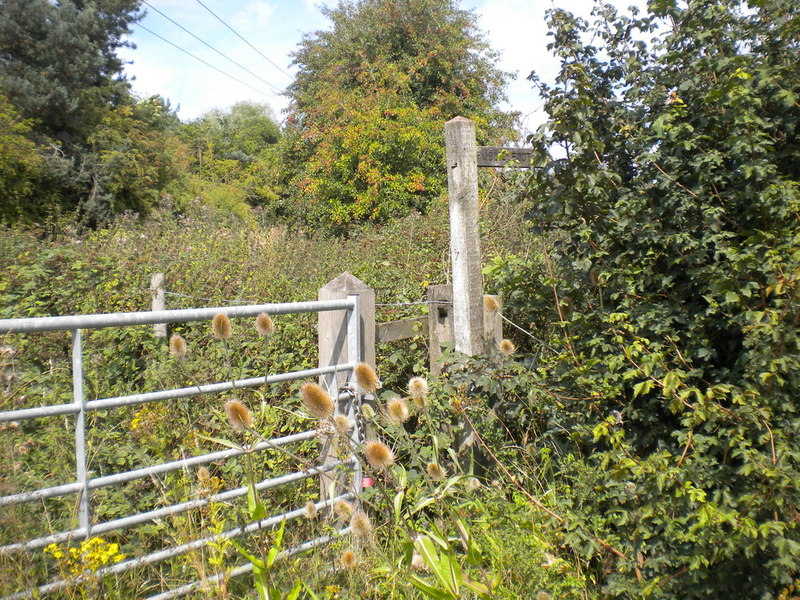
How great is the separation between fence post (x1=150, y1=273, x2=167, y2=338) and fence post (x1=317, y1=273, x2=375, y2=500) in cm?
197

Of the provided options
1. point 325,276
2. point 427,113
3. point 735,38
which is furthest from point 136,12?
point 735,38

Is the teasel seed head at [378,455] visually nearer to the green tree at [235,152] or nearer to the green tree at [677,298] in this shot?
the green tree at [677,298]

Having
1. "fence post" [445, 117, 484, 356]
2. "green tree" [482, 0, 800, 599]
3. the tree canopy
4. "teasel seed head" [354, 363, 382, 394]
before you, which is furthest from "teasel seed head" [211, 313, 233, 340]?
the tree canopy

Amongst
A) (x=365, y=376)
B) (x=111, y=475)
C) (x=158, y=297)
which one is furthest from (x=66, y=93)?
(x=365, y=376)

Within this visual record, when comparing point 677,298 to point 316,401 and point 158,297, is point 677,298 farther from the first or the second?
point 158,297

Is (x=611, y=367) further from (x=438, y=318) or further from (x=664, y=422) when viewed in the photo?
(x=438, y=318)

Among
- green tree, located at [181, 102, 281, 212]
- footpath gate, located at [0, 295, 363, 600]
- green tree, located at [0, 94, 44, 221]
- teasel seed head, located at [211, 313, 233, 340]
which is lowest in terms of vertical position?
footpath gate, located at [0, 295, 363, 600]

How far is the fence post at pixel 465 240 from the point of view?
3656mm

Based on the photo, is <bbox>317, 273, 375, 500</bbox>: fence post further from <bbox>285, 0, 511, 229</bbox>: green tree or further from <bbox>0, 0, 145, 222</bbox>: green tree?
<bbox>0, 0, 145, 222</bbox>: green tree

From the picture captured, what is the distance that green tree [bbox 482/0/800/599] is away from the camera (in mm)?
2363

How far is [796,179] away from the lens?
2.80 metres

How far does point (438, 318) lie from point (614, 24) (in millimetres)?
1817

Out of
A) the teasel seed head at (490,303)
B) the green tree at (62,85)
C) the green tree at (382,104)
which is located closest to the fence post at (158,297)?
the teasel seed head at (490,303)

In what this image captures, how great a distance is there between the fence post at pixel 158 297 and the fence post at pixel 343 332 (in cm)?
197
